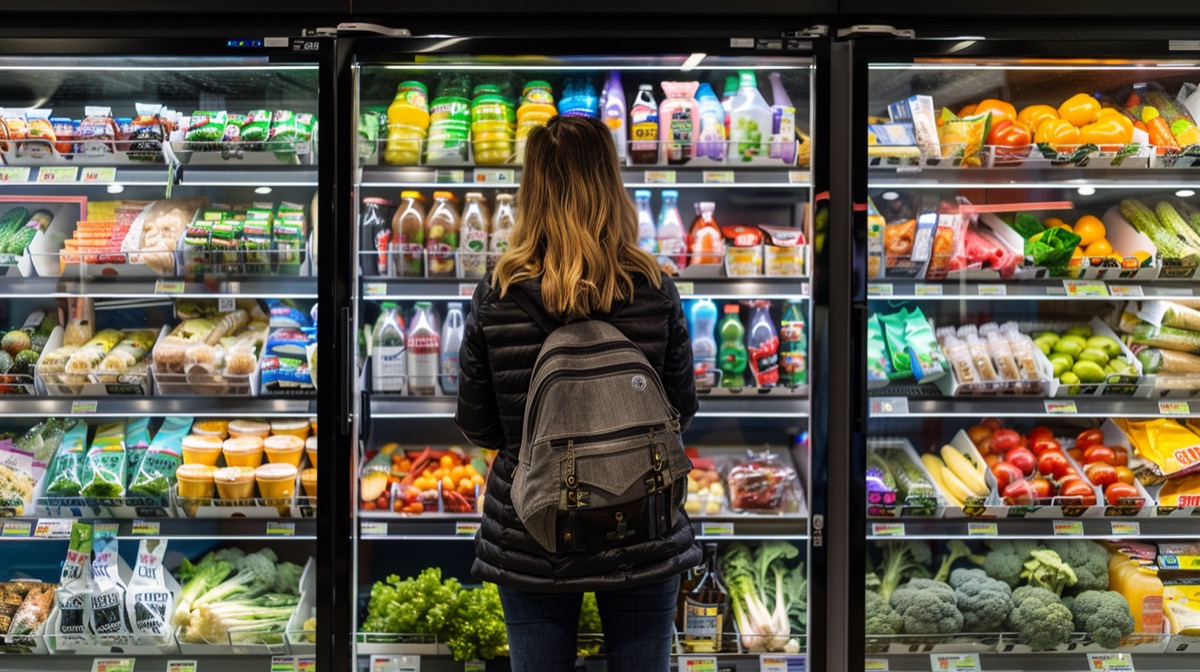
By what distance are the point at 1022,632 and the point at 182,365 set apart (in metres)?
2.61

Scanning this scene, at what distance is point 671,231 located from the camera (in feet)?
9.49

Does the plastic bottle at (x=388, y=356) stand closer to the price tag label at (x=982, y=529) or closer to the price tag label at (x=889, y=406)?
the price tag label at (x=889, y=406)

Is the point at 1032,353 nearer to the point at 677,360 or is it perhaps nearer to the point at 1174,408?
the point at 1174,408

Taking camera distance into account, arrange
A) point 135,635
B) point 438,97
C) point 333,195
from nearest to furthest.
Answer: point 333,195, point 135,635, point 438,97

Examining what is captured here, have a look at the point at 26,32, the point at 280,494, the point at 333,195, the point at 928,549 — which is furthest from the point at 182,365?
the point at 928,549

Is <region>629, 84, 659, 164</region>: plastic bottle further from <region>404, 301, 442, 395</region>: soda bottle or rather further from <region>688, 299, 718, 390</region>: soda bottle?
<region>404, 301, 442, 395</region>: soda bottle

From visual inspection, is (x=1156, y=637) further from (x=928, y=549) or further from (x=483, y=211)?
(x=483, y=211)

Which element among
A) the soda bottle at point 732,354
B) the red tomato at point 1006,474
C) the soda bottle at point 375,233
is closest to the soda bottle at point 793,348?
the soda bottle at point 732,354

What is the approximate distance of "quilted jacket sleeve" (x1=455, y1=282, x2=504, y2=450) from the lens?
6.24 feet

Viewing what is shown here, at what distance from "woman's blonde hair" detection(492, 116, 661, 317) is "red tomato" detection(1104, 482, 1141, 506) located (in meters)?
1.74

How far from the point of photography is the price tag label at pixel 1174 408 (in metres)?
2.64

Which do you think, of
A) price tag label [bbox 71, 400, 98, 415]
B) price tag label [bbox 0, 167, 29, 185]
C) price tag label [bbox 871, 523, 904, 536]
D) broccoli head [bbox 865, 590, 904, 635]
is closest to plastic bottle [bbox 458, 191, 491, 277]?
price tag label [bbox 71, 400, 98, 415]

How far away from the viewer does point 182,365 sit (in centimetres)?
272

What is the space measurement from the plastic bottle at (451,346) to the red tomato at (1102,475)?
197cm
